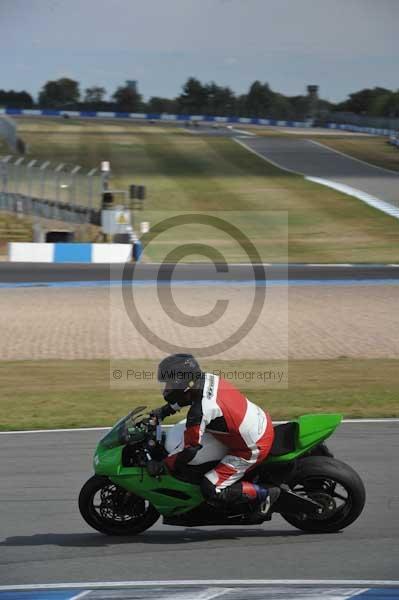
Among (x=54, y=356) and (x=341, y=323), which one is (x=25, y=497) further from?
(x=341, y=323)

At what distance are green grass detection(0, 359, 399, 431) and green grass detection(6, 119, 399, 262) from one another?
55.6 feet

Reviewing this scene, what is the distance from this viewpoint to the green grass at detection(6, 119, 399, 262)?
36250mm

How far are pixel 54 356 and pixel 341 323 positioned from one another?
6382 mm

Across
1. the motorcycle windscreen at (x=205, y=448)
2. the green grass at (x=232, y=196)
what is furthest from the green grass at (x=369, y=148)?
the motorcycle windscreen at (x=205, y=448)

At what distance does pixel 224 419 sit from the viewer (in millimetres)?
6984

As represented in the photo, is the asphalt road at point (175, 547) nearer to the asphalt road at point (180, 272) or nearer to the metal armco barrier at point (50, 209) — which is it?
the asphalt road at point (180, 272)

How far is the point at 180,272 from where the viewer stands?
94.9 feet

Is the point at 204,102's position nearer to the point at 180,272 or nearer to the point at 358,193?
the point at 358,193

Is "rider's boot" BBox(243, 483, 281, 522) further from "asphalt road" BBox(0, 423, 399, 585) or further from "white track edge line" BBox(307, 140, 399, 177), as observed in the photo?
"white track edge line" BBox(307, 140, 399, 177)

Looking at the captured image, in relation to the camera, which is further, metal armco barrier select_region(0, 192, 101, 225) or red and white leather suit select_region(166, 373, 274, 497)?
metal armco barrier select_region(0, 192, 101, 225)

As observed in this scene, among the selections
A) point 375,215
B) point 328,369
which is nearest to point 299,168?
point 375,215

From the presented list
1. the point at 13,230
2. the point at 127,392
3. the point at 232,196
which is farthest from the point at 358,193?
the point at 127,392

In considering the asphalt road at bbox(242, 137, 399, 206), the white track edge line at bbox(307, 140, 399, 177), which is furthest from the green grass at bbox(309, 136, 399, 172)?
the asphalt road at bbox(242, 137, 399, 206)

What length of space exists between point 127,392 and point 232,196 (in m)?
36.8
